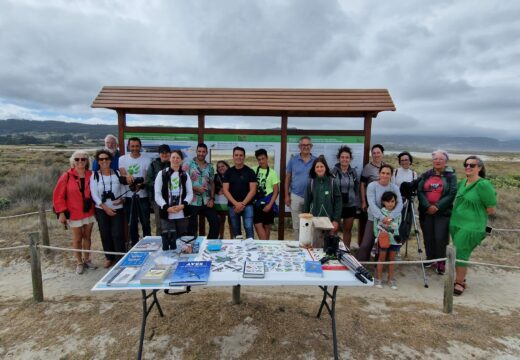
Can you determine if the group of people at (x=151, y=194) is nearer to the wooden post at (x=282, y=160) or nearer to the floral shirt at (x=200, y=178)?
the floral shirt at (x=200, y=178)

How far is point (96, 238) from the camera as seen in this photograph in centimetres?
771

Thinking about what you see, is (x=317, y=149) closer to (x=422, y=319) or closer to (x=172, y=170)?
(x=172, y=170)

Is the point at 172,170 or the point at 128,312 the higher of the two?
the point at 172,170

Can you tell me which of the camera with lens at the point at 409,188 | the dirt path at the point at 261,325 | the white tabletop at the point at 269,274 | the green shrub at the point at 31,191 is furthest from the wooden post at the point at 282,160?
the green shrub at the point at 31,191

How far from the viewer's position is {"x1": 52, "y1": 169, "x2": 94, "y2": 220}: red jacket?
194 inches

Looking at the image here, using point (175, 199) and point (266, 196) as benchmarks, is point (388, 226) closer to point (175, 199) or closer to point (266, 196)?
point (266, 196)

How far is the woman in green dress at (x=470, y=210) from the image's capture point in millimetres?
4492

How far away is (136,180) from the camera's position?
17.2ft

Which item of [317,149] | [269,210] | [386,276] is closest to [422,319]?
[386,276]

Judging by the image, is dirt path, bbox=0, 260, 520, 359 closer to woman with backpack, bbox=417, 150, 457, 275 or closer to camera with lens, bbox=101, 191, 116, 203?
woman with backpack, bbox=417, 150, 457, 275

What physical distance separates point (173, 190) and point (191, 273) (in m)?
2.03

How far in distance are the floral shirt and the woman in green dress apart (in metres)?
4.20

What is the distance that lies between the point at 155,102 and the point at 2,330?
4.05 meters

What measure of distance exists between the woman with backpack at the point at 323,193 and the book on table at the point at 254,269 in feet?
6.70
